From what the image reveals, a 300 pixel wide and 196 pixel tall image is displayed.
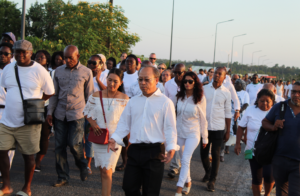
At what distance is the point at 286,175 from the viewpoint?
158 inches

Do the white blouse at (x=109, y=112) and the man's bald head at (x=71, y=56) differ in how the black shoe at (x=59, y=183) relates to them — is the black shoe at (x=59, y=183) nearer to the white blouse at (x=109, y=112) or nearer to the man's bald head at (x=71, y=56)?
the white blouse at (x=109, y=112)

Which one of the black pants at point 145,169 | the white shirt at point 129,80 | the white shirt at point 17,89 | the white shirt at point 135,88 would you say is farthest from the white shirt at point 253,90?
the black pants at point 145,169

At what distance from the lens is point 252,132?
5195 millimetres

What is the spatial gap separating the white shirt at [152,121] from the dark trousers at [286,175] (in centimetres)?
143

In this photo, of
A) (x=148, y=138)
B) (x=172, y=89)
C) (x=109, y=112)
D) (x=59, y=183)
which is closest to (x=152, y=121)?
(x=148, y=138)

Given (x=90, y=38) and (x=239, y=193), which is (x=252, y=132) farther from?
(x=90, y=38)

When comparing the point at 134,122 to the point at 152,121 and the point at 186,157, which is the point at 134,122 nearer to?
the point at 152,121

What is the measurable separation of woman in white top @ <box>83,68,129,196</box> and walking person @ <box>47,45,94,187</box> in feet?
2.69

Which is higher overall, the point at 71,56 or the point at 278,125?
the point at 71,56

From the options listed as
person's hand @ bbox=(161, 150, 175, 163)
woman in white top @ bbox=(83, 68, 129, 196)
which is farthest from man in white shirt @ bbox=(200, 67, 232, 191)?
person's hand @ bbox=(161, 150, 175, 163)

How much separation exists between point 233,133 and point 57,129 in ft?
17.2

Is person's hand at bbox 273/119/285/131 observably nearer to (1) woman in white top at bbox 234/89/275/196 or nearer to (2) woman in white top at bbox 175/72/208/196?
(1) woman in white top at bbox 234/89/275/196

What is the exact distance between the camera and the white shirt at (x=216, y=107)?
616 centimetres

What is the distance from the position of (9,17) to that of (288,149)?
40.9 m
